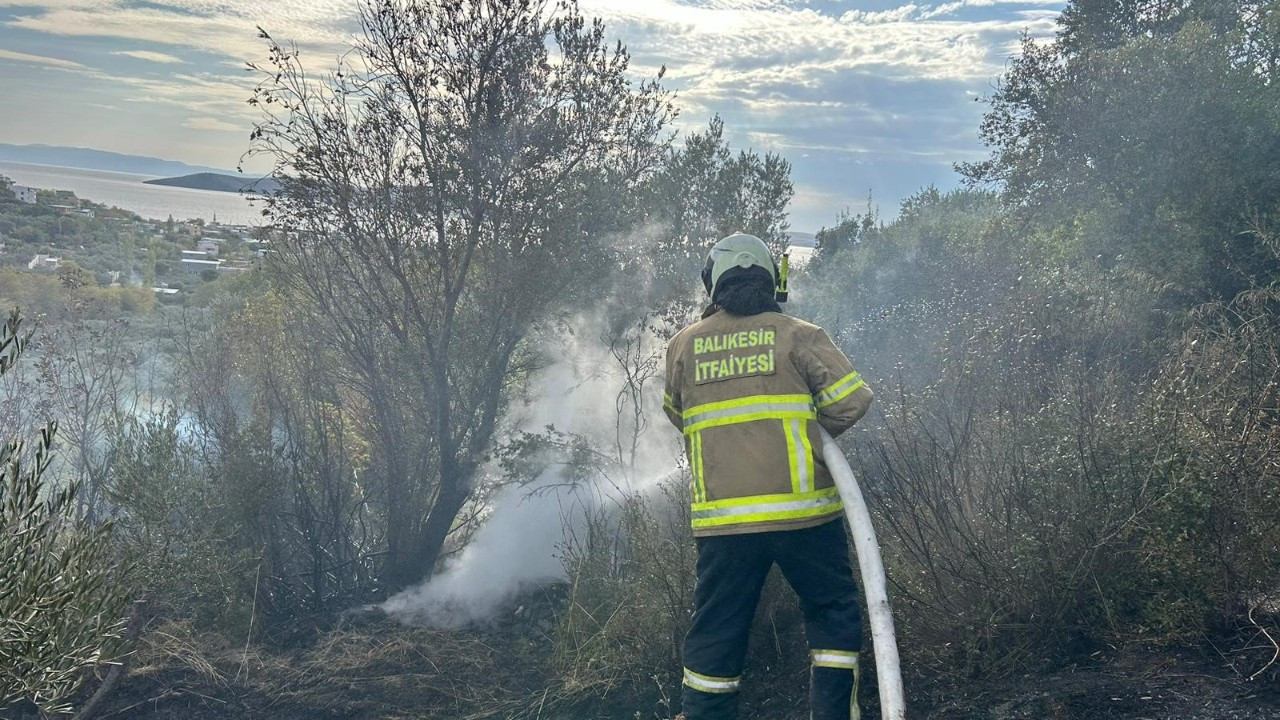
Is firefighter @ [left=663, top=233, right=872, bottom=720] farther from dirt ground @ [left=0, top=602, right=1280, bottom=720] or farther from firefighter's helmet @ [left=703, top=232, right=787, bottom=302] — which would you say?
dirt ground @ [left=0, top=602, right=1280, bottom=720]

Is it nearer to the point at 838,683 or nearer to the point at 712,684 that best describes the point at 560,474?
the point at 712,684

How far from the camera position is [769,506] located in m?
3.49

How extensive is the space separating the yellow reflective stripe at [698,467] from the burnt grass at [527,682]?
1.44 m

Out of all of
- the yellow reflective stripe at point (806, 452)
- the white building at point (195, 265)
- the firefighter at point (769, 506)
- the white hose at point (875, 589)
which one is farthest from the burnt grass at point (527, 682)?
the white building at point (195, 265)

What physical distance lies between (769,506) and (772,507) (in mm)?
13

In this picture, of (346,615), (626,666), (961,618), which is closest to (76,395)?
(346,615)

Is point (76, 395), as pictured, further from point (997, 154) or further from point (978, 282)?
point (997, 154)

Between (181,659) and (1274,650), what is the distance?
7.35m

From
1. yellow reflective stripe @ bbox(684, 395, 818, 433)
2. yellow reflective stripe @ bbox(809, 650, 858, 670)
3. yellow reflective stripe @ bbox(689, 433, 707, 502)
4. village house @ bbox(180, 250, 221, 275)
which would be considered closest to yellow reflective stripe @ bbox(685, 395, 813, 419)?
yellow reflective stripe @ bbox(684, 395, 818, 433)

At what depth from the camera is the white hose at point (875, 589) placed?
3092 millimetres

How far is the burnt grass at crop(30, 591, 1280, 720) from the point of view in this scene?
362cm

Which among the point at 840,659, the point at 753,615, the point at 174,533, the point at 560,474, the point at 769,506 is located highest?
the point at 769,506

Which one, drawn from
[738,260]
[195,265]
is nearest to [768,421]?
[738,260]

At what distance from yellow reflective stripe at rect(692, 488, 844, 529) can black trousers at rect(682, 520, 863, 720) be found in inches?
3.9
